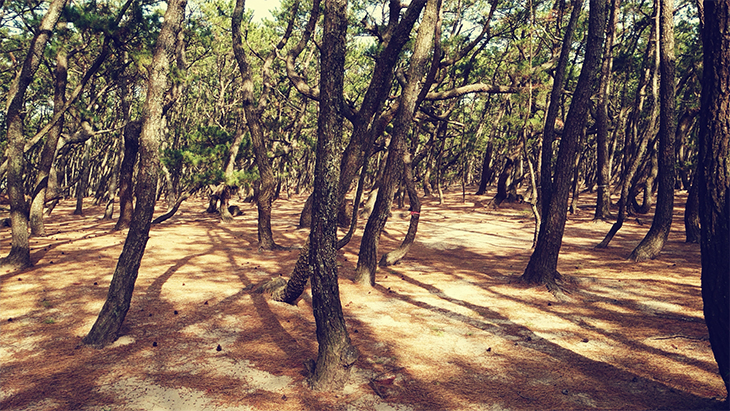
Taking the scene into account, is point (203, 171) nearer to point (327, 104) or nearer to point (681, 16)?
point (327, 104)

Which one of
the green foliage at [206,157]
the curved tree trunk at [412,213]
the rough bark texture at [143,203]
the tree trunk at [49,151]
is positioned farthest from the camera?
the green foliage at [206,157]

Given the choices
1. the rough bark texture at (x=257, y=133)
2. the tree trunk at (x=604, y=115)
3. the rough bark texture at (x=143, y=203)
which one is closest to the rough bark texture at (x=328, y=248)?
the rough bark texture at (x=143, y=203)

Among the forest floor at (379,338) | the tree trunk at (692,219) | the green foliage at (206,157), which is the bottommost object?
the forest floor at (379,338)

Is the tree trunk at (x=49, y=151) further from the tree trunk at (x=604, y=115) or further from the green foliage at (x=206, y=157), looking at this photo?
the tree trunk at (x=604, y=115)

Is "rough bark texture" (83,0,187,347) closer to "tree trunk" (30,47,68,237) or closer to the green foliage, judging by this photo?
"tree trunk" (30,47,68,237)

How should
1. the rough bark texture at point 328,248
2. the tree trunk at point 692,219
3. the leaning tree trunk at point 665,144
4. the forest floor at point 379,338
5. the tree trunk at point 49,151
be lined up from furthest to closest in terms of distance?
the tree trunk at point 49,151 < the tree trunk at point 692,219 < the leaning tree trunk at point 665,144 < the rough bark texture at point 328,248 < the forest floor at point 379,338

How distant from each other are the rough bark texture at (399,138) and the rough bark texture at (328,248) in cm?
329

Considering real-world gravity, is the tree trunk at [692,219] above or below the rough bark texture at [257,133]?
below

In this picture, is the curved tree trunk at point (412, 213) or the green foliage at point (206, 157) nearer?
the curved tree trunk at point (412, 213)

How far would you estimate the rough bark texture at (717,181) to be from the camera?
3.59m

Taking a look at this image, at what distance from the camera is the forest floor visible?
4.19m

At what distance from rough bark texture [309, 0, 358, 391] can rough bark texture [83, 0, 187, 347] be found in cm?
215

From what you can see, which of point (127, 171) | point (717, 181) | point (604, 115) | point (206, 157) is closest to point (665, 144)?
point (604, 115)

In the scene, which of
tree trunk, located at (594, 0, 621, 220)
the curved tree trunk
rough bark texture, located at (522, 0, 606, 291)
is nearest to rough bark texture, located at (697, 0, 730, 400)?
rough bark texture, located at (522, 0, 606, 291)
